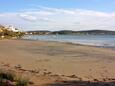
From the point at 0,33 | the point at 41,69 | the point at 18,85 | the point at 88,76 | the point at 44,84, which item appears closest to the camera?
the point at 18,85

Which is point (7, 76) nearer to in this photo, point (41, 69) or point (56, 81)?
point (56, 81)

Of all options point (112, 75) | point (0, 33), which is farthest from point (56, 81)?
point (0, 33)

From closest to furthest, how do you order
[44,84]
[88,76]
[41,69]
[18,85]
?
[18,85]
[44,84]
[88,76]
[41,69]

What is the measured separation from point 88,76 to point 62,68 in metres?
2.40

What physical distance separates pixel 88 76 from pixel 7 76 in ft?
11.2

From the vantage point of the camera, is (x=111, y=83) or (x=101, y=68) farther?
(x=101, y=68)

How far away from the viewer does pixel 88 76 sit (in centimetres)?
1281

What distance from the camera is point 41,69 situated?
47.8ft

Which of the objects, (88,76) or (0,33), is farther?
(0,33)

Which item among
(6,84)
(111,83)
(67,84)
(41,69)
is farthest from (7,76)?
(41,69)

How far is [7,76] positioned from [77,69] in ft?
15.8

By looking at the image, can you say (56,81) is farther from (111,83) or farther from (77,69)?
(77,69)

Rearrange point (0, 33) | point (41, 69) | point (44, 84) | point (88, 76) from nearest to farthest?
1. point (44, 84)
2. point (88, 76)
3. point (41, 69)
4. point (0, 33)

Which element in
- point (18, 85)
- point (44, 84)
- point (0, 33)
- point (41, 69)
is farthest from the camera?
point (0, 33)
